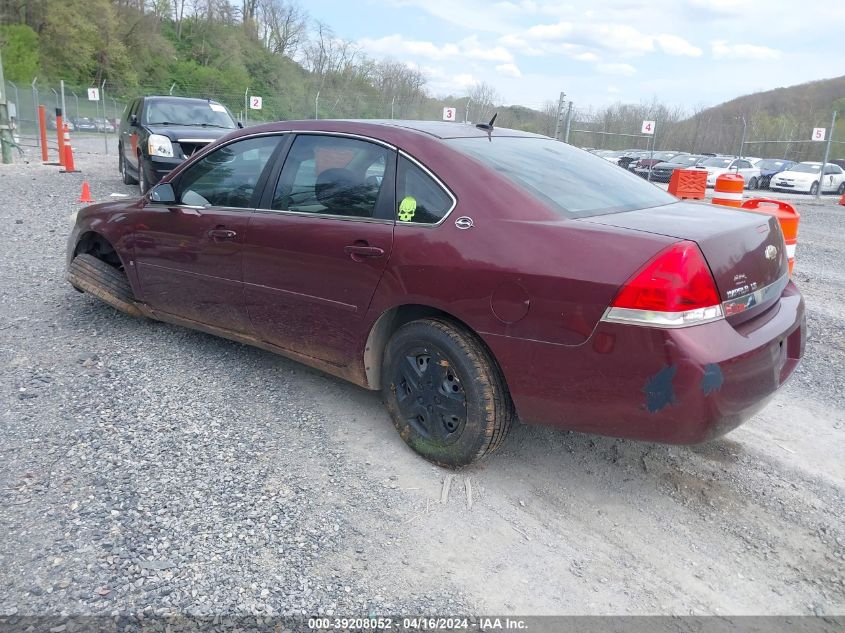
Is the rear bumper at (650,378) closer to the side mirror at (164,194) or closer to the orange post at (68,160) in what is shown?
the side mirror at (164,194)

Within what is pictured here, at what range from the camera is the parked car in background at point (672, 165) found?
24.9 m

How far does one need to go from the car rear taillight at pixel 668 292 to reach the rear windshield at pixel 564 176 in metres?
0.54

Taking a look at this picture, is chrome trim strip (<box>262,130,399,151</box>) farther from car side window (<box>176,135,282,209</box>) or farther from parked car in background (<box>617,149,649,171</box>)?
parked car in background (<box>617,149,649,171</box>)

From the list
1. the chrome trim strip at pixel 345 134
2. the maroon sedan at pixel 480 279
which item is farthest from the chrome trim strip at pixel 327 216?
the chrome trim strip at pixel 345 134

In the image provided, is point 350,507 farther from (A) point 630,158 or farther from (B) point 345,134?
(A) point 630,158

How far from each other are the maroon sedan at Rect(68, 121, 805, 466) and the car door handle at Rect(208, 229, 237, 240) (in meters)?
0.01

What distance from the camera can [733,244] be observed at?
9.12 ft

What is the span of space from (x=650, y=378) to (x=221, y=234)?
8.74 feet

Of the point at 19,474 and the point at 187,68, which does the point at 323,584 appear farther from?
the point at 187,68

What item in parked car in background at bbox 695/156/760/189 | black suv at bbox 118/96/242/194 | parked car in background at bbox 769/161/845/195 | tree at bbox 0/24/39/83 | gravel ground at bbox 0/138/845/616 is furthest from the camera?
tree at bbox 0/24/39/83

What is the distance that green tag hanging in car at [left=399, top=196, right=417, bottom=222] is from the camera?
324 centimetres

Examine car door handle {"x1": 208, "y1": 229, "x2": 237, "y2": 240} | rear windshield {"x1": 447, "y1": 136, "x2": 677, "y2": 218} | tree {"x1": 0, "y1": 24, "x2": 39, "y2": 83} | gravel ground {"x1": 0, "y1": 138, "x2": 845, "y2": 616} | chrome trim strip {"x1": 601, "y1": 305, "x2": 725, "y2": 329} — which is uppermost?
tree {"x1": 0, "y1": 24, "x2": 39, "y2": 83}

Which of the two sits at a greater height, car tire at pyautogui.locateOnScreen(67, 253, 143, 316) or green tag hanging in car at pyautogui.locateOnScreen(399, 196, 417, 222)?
green tag hanging in car at pyautogui.locateOnScreen(399, 196, 417, 222)

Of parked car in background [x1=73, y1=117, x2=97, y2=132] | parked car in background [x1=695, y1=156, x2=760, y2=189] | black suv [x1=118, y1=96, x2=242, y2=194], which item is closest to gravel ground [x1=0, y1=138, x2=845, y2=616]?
black suv [x1=118, y1=96, x2=242, y2=194]
